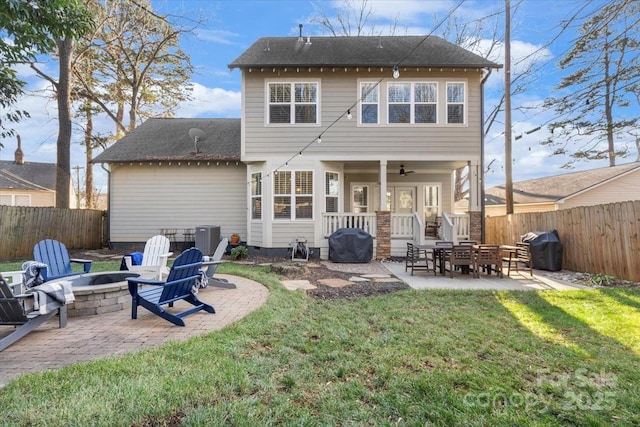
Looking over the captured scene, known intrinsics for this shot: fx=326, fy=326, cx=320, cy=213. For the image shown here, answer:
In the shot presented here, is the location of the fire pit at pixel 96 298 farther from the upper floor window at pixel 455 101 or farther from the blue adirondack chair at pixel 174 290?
the upper floor window at pixel 455 101

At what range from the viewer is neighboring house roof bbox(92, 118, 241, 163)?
12.6 metres

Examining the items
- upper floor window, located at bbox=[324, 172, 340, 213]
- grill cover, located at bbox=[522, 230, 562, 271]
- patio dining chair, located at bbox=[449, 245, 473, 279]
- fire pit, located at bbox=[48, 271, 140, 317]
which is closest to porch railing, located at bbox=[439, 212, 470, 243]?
grill cover, located at bbox=[522, 230, 562, 271]

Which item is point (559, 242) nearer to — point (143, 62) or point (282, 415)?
point (282, 415)

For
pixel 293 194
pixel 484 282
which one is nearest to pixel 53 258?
pixel 293 194

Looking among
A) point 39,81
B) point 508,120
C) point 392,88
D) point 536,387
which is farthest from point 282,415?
point 39,81

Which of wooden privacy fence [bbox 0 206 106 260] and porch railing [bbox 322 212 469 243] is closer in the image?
wooden privacy fence [bbox 0 206 106 260]

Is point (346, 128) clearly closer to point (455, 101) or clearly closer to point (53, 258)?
point (455, 101)

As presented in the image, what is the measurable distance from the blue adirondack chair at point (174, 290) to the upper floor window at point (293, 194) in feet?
22.1

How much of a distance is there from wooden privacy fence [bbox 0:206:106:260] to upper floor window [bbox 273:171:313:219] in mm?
8485

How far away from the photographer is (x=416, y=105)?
441 inches

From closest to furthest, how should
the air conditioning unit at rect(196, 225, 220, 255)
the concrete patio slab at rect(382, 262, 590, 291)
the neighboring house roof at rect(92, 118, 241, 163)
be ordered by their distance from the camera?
the concrete patio slab at rect(382, 262, 590, 291) → the air conditioning unit at rect(196, 225, 220, 255) → the neighboring house roof at rect(92, 118, 241, 163)

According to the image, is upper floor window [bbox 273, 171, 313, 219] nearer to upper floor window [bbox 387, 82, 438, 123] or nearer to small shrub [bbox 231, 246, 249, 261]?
small shrub [bbox 231, 246, 249, 261]

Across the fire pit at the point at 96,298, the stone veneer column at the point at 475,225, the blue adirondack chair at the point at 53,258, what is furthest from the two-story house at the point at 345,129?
the fire pit at the point at 96,298

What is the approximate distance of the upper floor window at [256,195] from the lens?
1166 centimetres
